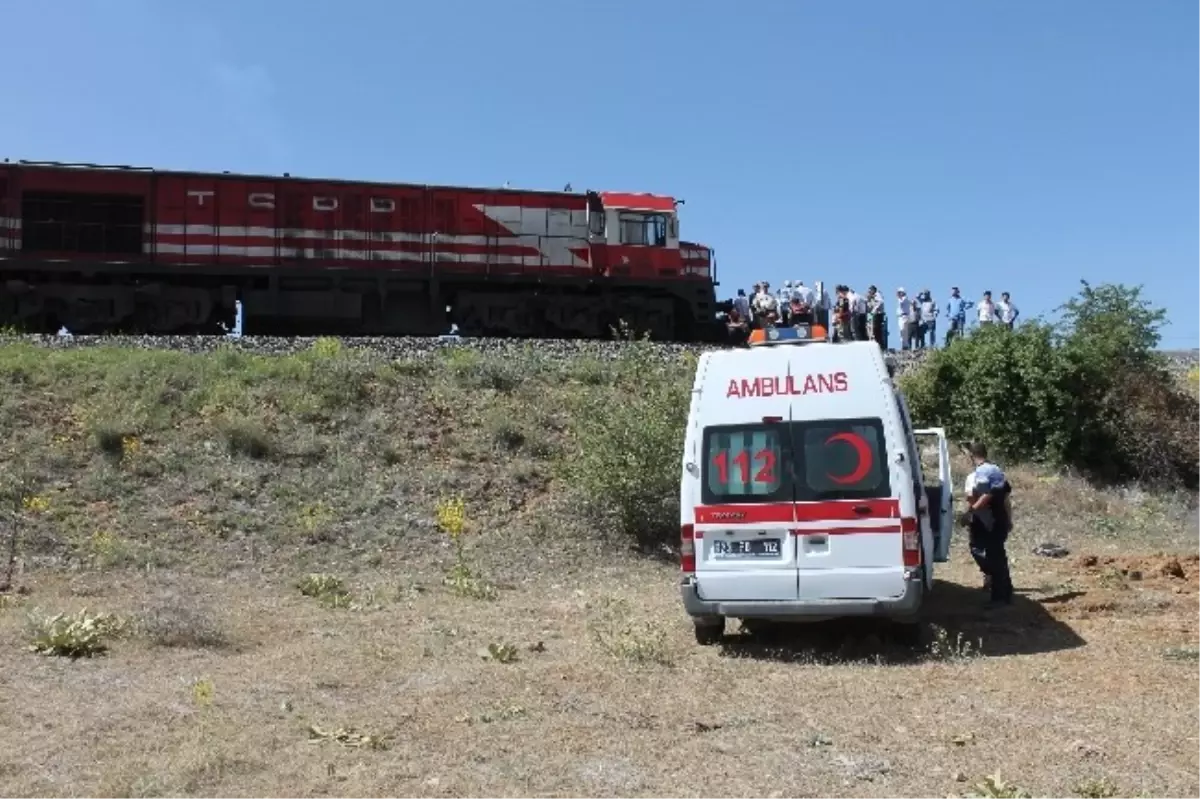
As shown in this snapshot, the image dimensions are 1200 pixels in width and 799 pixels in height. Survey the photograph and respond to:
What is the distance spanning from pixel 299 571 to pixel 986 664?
309 inches

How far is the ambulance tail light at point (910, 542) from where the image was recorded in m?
8.06

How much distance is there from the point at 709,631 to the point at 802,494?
1.42 metres

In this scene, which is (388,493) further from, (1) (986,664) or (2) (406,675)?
(1) (986,664)

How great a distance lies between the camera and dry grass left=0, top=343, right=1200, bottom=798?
538 cm

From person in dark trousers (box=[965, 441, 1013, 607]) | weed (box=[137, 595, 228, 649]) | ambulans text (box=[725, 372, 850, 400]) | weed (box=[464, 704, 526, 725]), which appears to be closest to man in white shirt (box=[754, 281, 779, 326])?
person in dark trousers (box=[965, 441, 1013, 607])

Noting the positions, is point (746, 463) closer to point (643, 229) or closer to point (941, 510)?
point (941, 510)

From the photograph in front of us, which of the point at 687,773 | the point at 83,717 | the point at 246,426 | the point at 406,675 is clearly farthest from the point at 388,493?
the point at 687,773

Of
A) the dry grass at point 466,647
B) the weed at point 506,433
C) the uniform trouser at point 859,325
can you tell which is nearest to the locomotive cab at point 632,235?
the uniform trouser at point 859,325

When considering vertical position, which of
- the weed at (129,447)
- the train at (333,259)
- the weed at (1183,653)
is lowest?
the weed at (1183,653)

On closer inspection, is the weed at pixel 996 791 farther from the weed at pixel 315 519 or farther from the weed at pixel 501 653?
the weed at pixel 315 519

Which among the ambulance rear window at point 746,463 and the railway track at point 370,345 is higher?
the railway track at point 370,345

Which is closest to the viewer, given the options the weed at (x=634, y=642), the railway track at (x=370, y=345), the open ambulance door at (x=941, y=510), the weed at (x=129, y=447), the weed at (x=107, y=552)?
the weed at (x=634, y=642)

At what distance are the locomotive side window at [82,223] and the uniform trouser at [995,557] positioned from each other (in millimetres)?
17423

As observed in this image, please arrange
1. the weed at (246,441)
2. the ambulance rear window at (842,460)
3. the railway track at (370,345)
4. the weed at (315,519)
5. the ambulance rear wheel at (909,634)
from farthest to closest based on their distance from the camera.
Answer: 1. the railway track at (370,345)
2. the weed at (246,441)
3. the weed at (315,519)
4. the ambulance rear wheel at (909,634)
5. the ambulance rear window at (842,460)
